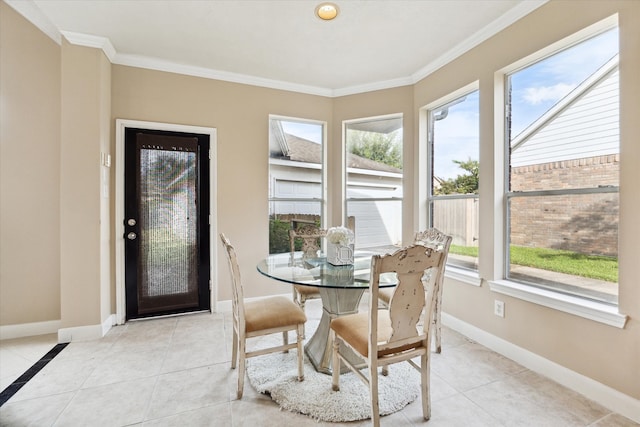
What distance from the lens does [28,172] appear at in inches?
108

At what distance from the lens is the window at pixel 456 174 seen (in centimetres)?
282

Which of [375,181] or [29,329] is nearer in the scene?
[29,329]

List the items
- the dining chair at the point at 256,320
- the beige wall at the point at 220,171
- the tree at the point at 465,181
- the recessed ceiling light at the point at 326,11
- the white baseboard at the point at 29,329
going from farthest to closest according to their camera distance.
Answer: the tree at the point at 465,181, the white baseboard at the point at 29,329, the recessed ceiling light at the point at 326,11, the dining chair at the point at 256,320, the beige wall at the point at 220,171

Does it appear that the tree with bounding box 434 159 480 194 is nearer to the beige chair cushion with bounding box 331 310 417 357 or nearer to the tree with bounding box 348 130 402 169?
Answer: the tree with bounding box 348 130 402 169

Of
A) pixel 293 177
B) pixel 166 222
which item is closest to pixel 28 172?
pixel 166 222

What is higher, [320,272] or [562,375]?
[320,272]

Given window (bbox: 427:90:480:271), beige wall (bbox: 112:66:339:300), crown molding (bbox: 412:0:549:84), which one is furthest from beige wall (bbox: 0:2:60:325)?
window (bbox: 427:90:480:271)

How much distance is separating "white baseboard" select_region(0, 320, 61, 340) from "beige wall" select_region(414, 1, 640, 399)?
12.8 ft

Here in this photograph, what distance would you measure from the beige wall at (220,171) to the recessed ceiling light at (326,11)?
1.36m

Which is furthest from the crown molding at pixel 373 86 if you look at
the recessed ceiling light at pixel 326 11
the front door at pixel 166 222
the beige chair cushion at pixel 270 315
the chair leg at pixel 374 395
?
the chair leg at pixel 374 395

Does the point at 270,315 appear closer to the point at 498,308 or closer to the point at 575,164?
the point at 498,308

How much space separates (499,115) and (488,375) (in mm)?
2055

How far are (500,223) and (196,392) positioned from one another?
104 inches

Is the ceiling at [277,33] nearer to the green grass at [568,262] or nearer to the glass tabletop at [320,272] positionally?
the green grass at [568,262]
